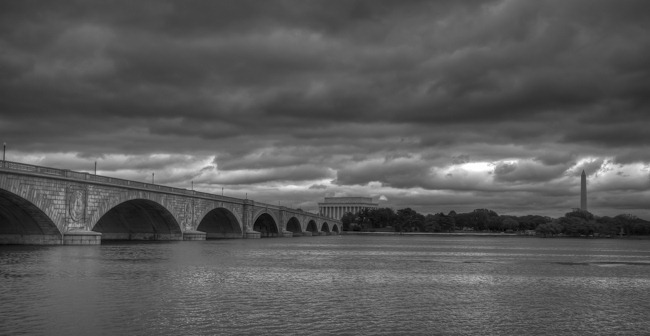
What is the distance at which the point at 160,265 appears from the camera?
150 ft

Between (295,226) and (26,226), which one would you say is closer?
(26,226)

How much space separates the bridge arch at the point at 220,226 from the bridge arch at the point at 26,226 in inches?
2249

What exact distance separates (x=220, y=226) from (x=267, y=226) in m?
32.6

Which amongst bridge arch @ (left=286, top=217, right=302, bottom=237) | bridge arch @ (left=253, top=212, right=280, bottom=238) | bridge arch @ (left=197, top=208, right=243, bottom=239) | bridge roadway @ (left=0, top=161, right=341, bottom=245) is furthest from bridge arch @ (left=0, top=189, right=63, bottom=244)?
bridge arch @ (left=286, top=217, right=302, bottom=237)

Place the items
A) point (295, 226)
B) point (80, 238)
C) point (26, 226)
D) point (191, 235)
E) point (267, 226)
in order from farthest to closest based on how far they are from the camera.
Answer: point (295, 226), point (267, 226), point (191, 235), point (80, 238), point (26, 226)

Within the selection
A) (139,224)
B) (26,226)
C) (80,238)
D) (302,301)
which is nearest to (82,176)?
(80,238)

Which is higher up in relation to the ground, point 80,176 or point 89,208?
point 80,176

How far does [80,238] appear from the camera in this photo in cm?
6631

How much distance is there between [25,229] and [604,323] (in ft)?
188

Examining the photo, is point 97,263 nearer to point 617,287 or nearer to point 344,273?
point 344,273

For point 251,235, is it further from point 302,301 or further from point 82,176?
point 302,301

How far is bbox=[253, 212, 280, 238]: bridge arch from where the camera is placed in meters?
153

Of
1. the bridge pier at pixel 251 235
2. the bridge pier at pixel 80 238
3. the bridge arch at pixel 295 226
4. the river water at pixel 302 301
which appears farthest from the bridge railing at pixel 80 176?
the bridge arch at pixel 295 226

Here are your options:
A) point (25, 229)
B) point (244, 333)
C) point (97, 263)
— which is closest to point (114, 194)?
point (25, 229)
